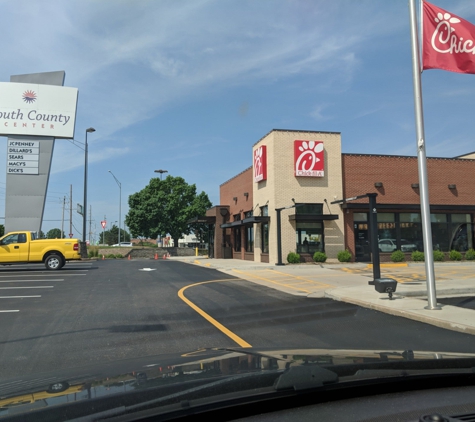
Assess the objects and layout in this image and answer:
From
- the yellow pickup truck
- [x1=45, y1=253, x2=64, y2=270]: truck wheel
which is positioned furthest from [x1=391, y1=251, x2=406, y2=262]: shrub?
[x1=45, y1=253, x2=64, y2=270]: truck wheel

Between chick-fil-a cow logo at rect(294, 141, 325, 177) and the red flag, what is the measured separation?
53.3ft

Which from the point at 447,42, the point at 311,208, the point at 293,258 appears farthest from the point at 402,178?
the point at 447,42

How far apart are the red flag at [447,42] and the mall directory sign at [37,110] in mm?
28692

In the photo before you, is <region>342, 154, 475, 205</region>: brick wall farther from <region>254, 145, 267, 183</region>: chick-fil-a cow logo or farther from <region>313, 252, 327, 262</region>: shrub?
<region>254, 145, 267, 183</region>: chick-fil-a cow logo

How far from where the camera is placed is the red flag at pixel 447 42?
10.2 metres

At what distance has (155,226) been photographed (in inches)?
2367

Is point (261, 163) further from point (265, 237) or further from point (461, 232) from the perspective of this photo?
point (461, 232)

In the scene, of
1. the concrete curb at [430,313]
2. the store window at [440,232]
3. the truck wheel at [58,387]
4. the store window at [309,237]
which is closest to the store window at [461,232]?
the store window at [440,232]

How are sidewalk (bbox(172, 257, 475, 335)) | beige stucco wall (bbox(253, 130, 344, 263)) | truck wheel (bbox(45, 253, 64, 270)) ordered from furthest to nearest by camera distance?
beige stucco wall (bbox(253, 130, 344, 263)), truck wheel (bbox(45, 253, 64, 270)), sidewalk (bbox(172, 257, 475, 335))

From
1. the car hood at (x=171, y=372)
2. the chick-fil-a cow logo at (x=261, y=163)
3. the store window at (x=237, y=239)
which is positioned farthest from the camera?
the store window at (x=237, y=239)

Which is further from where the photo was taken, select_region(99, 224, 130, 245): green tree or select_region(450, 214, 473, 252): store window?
select_region(99, 224, 130, 245): green tree

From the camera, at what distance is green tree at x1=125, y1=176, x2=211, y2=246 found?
5966 cm

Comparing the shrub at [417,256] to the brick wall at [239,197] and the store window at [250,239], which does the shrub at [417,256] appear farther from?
the brick wall at [239,197]

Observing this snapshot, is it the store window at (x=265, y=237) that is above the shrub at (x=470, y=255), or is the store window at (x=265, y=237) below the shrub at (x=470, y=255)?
above
